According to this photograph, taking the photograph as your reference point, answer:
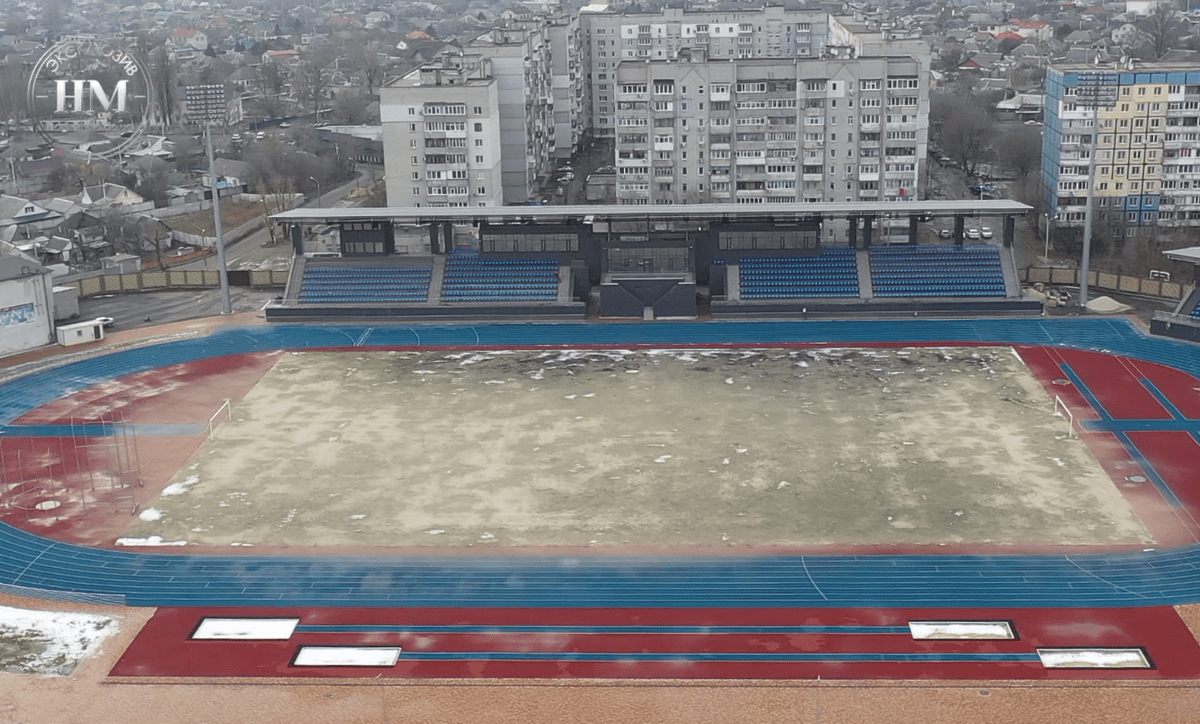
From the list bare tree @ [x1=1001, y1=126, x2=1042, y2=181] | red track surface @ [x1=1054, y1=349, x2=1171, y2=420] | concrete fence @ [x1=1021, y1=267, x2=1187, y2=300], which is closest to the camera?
red track surface @ [x1=1054, y1=349, x2=1171, y2=420]

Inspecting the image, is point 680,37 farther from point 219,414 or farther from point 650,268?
point 219,414

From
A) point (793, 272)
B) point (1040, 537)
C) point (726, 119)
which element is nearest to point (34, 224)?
point (726, 119)

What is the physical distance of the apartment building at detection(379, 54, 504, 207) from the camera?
6831cm

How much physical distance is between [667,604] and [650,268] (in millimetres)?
28301

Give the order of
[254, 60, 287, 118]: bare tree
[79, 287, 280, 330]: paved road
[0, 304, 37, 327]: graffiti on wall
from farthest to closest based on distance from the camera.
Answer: [254, 60, 287, 118]: bare tree → [79, 287, 280, 330]: paved road → [0, 304, 37, 327]: graffiti on wall

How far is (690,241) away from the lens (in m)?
53.5

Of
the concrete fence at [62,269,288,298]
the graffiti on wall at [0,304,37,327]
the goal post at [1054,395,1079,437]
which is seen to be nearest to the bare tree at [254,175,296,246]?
the concrete fence at [62,269,288,298]

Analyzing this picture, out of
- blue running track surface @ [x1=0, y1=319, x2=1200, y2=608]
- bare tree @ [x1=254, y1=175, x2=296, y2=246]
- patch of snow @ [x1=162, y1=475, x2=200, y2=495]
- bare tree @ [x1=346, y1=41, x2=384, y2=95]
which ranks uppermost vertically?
bare tree @ [x1=346, y1=41, x2=384, y2=95]

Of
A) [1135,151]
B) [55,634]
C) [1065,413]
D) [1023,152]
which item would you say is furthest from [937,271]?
[55,634]

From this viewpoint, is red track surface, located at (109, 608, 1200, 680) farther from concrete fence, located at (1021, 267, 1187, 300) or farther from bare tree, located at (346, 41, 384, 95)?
bare tree, located at (346, 41, 384, 95)

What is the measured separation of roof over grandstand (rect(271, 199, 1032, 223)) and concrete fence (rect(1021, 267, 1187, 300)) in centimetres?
490

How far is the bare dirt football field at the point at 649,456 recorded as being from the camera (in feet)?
102

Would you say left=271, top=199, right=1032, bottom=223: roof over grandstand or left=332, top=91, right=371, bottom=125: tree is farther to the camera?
left=332, top=91, right=371, bottom=125: tree

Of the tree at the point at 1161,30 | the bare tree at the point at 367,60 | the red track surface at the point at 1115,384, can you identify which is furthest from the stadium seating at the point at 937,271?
the tree at the point at 1161,30
